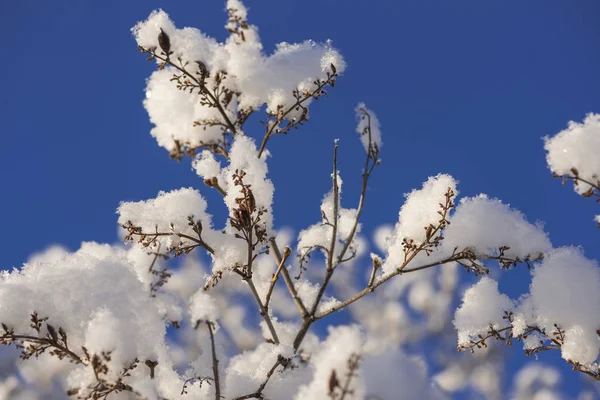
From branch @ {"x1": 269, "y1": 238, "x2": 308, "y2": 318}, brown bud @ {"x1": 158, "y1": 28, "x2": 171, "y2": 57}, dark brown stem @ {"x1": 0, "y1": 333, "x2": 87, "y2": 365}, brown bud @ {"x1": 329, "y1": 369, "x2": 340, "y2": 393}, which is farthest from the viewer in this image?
brown bud @ {"x1": 158, "y1": 28, "x2": 171, "y2": 57}

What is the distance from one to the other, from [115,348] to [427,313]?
27.7ft

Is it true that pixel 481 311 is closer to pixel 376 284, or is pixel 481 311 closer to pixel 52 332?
pixel 376 284

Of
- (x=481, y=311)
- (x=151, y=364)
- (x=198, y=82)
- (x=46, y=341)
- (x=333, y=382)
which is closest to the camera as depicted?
(x=333, y=382)

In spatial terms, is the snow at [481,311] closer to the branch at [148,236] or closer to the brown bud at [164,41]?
the branch at [148,236]

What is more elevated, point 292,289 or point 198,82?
point 198,82

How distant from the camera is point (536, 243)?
89.7 inches

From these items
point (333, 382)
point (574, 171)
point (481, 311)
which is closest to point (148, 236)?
point (333, 382)

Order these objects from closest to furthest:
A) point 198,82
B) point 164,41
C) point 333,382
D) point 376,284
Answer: point 333,382, point 376,284, point 164,41, point 198,82

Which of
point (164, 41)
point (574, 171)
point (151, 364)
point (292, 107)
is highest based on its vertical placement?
point (164, 41)

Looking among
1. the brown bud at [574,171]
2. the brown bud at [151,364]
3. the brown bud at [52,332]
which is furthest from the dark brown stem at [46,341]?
the brown bud at [574,171]

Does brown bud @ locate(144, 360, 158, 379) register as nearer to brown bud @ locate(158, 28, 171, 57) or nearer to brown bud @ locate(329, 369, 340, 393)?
brown bud @ locate(329, 369, 340, 393)

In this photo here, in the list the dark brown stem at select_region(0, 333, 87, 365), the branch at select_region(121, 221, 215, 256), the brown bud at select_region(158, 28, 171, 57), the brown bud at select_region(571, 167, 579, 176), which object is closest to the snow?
the brown bud at select_region(571, 167, 579, 176)

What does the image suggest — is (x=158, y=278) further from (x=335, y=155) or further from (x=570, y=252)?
(x=570, y=252)

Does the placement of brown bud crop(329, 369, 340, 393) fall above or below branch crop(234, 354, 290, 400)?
below
